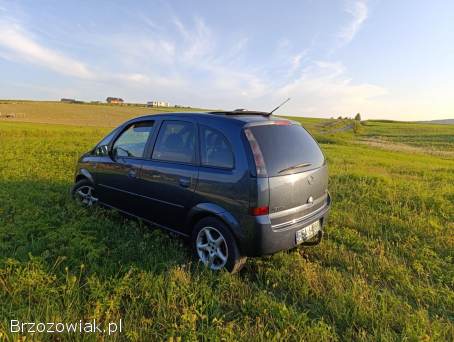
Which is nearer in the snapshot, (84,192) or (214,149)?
(214,149)

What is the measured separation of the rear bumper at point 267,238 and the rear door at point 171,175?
2.83ft

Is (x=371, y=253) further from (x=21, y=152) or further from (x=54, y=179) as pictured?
(x=21, y=152)

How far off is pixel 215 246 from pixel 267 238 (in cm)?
65

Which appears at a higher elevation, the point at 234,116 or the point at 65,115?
the point at 65,115

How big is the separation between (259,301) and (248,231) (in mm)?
632

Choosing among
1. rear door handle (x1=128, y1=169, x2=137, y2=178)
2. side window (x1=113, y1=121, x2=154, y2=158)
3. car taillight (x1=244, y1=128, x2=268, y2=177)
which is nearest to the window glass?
side window (x1=113, y1=121, x2=154, y2=158)

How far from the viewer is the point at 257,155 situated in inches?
109

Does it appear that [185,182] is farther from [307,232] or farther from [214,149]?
[307,232]

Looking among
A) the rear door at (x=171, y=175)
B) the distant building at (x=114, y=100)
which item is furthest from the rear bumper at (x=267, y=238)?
the distant building at (x=114, y=100)

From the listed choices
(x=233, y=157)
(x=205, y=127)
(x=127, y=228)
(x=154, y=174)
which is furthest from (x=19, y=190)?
(x=233, y=157)

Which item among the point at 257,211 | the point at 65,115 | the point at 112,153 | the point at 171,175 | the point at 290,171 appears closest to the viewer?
→ the point at 257,211

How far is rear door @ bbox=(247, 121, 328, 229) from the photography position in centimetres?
283


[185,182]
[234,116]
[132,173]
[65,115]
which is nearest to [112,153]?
[132,173]

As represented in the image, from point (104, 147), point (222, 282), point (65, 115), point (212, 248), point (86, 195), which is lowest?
point (222, 282)
